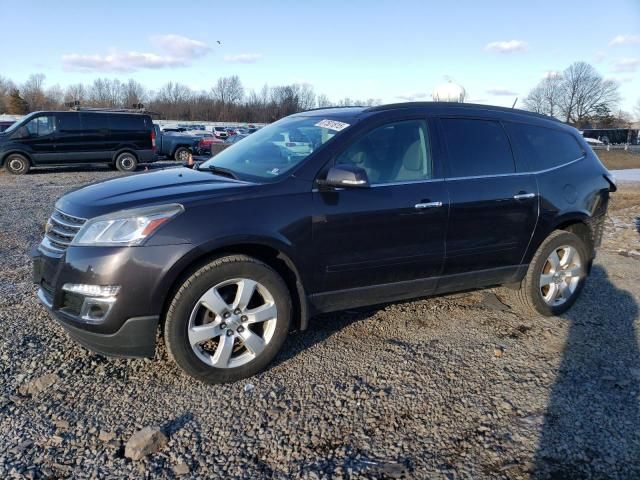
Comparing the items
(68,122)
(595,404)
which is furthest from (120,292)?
(68,122)

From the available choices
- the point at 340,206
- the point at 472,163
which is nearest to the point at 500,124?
the point at 472,163

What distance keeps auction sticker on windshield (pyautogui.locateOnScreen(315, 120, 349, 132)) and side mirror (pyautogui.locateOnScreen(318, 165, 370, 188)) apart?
0.46 meters

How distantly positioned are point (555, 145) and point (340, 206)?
2458 millimetres

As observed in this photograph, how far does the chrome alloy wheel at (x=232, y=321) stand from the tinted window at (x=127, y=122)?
15751 millimetres

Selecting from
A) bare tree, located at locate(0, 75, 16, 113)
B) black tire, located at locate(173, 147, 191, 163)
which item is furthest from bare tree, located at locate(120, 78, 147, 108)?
black tire, located at locate(173, 147, 191, 163)

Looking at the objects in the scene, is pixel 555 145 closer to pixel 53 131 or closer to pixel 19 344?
pixel 19 344

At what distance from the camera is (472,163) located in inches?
162

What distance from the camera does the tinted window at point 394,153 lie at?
147 inches

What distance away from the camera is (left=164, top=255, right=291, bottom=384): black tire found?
307 centimetres

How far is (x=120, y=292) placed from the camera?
2.93 metres

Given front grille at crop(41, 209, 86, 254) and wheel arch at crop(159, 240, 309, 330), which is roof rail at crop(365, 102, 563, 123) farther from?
front grille at crop(41, 209, 86, 254)

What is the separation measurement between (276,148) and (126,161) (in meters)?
15.1

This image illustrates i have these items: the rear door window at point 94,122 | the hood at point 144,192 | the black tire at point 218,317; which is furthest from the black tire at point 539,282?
the rear door window at point 94,122

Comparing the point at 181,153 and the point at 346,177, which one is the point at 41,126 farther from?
the point at 346,177
